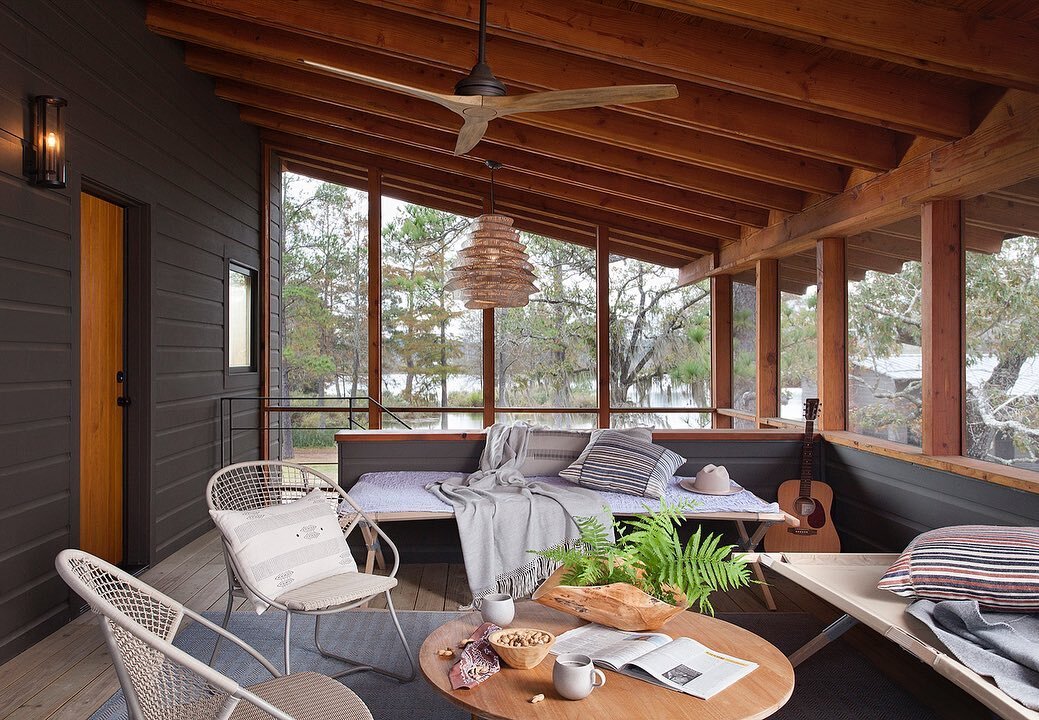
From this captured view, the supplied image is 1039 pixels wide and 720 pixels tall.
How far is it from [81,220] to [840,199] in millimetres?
4282

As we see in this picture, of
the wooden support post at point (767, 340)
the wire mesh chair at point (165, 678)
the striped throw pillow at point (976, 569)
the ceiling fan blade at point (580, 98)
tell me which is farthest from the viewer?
the wooden support post at point (767, 340)

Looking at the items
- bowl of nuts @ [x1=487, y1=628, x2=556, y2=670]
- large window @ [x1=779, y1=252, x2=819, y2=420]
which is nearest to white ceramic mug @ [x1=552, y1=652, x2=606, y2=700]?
bowl of nuts @ [x1=487, y1=628, x2=556, y2=670]

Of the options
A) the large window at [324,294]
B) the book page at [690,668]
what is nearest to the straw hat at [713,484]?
the book page at [690,668]

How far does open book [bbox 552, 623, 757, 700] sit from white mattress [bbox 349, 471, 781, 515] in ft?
4.93

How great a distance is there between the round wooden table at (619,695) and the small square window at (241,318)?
4.68 metres

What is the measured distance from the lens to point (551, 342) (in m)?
7.27

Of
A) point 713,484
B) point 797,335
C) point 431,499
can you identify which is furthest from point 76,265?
point 797,335

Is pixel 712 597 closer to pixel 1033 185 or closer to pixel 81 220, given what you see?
pixel 1033 185

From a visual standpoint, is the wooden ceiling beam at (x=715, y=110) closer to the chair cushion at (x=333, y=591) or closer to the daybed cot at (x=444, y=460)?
the daybed cot at (x=444, y=460)

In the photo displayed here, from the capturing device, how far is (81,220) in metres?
4.07

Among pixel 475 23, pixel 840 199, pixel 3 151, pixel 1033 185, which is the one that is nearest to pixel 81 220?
pixel 3 151

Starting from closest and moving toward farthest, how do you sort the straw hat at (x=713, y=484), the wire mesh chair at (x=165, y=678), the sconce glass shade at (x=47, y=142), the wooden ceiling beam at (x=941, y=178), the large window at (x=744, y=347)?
the wire mesh chair at (x=165, y=678) < the wooden ceiling beam at (x=941, y=178) < the sconce glass shade at (x=47, y=142) < the straw hat at (x=713, y=484) < the large window at (x=744, y=347)

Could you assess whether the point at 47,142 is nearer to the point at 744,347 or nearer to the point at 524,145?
the point at 524,145

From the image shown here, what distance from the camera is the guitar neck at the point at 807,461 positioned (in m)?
4.36
